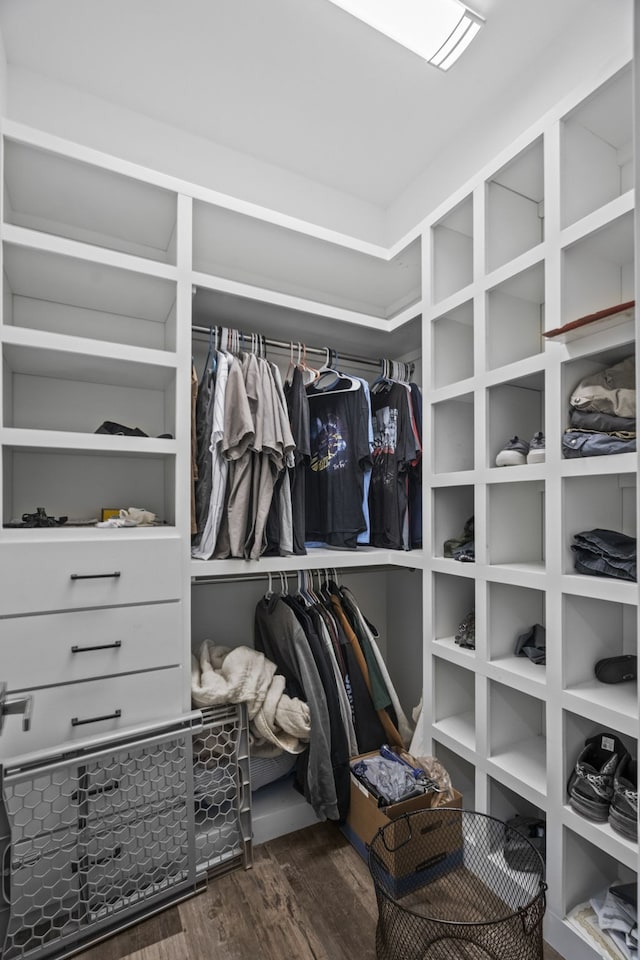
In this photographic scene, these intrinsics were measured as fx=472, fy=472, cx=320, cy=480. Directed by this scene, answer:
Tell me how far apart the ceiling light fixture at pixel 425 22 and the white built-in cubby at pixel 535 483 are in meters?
0.47

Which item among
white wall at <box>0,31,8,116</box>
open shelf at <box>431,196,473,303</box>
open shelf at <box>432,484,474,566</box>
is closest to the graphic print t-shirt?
open shelf at <box>432,484,474,566</box>

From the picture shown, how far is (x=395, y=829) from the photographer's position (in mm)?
1465

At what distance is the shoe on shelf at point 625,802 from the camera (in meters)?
1.13

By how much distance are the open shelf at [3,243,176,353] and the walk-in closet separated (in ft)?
0.05

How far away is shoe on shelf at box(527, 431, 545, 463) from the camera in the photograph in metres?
1.43

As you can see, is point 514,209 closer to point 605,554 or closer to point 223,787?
point 605,554

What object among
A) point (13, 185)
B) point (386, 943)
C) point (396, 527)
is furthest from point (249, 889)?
point (13, 185)

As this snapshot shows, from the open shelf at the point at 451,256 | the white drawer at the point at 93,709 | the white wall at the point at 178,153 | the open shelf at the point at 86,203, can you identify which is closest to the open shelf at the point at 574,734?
the white drawer at the point at 93,709

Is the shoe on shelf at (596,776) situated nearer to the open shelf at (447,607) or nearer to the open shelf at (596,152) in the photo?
the open shelf at (447,607)

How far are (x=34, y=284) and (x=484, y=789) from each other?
2367 millimetres

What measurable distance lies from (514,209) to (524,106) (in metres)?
0.47

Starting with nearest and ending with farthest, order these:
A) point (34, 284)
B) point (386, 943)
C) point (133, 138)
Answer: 1. point (386, 943)
2. point (34, 284)
3. point (133, 138)

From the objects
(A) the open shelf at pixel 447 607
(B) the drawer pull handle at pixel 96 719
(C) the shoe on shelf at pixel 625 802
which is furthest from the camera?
(A) the open shelf at pixel 447 607

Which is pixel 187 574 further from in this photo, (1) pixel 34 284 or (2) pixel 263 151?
(2) pixel 263 151
